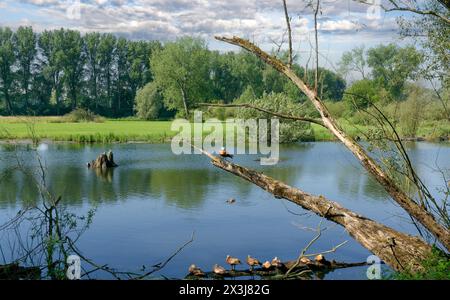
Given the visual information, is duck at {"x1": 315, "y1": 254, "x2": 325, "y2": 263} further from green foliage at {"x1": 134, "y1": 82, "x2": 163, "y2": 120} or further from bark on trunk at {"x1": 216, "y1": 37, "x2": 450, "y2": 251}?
green foliage at {"x1": 134, "y1": 82, "x2": 163, "y2": 120}

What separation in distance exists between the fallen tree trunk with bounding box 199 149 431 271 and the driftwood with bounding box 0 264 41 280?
124 inches

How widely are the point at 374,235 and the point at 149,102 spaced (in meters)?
47.3

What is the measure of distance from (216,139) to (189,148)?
3.04m

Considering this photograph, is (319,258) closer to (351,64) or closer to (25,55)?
(351,64)

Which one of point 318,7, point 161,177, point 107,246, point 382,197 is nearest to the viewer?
point 318,7

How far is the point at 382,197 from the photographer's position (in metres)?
15.6

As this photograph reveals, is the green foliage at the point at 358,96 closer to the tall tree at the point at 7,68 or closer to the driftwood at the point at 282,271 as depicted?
the driftwood at the point at 282,271

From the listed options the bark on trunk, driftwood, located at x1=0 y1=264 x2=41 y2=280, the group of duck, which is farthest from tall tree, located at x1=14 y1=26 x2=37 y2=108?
the bark on trunk

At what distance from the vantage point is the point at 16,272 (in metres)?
6.87

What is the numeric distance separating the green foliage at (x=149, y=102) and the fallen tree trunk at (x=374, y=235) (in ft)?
152

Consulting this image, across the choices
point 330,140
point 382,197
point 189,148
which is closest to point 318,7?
point 382,197

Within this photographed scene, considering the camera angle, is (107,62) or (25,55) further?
(107,62)

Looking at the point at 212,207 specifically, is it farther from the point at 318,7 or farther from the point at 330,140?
the point at 330,140

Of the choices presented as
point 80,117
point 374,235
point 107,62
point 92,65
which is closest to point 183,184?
point 374,235
